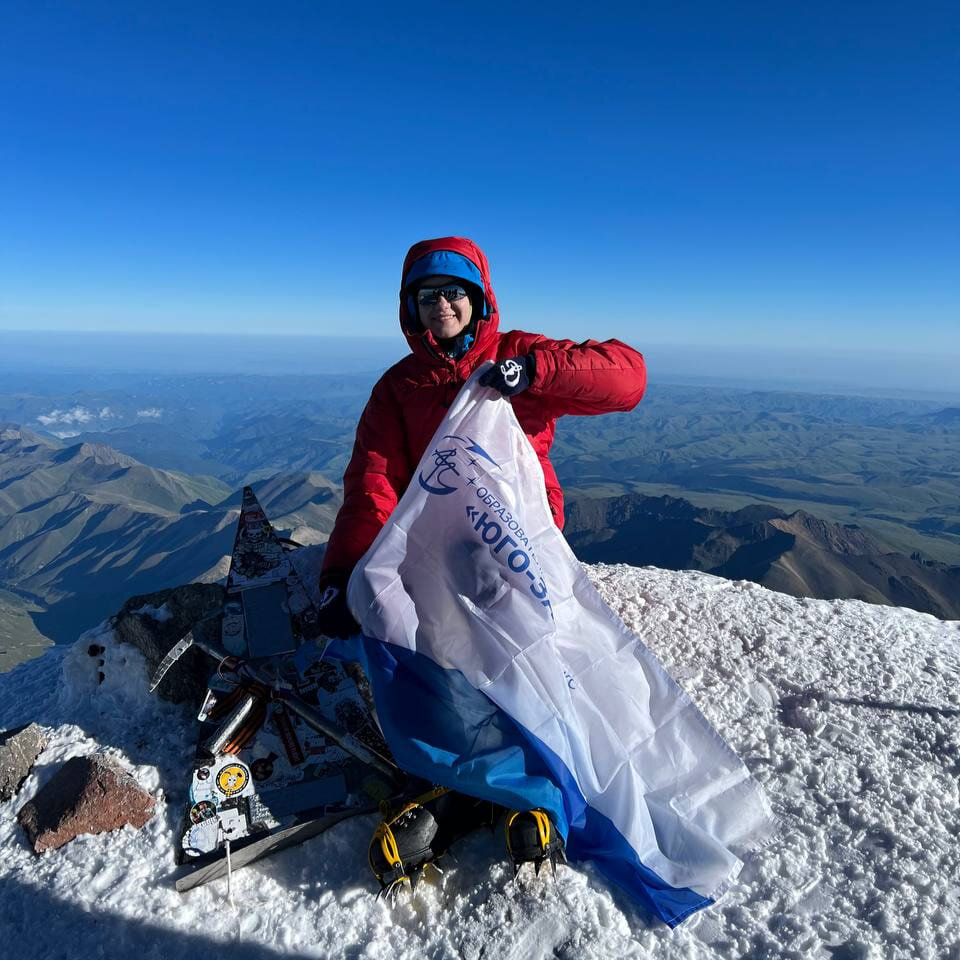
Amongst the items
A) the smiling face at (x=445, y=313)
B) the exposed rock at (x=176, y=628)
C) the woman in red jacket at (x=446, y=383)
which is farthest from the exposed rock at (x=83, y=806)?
the smiling face at (x=445, y=313)

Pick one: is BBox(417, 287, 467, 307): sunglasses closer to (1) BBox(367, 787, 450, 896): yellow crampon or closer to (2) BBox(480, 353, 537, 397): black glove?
(2) BBox(480, 353, 537, 397): black glove

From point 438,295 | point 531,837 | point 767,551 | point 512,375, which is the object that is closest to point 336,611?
point 531,837

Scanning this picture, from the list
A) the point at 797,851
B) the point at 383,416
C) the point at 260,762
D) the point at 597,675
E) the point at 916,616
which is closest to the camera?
the point at 797,851

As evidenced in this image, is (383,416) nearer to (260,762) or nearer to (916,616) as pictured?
(260,762)

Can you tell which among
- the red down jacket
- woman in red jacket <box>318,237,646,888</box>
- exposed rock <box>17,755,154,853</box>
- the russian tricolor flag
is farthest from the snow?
the red down jacket

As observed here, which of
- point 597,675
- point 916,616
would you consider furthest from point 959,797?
point 916,616

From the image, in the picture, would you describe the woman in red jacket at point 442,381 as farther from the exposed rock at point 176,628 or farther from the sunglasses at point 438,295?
the exposed rock at point 176,628

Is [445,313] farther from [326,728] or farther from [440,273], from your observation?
[326,728]
